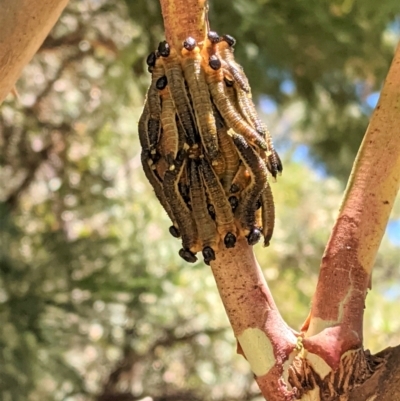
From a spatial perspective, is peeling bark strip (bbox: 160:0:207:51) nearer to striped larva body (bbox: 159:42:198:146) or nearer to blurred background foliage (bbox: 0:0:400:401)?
striped larva body (bbox: 159:42:198:146)

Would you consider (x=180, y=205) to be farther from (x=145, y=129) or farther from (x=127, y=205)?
(x=127, y=205)

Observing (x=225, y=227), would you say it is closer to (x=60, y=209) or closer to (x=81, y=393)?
(x=81, y=393)

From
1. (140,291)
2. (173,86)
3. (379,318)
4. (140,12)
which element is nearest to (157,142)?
(173,86)

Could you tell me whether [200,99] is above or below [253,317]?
above

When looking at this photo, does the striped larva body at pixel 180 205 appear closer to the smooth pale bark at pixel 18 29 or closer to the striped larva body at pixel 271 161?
the striped larva body at pixel 271 161

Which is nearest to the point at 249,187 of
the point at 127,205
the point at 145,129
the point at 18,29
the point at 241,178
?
the point at 241,178

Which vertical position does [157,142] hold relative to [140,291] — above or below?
below
